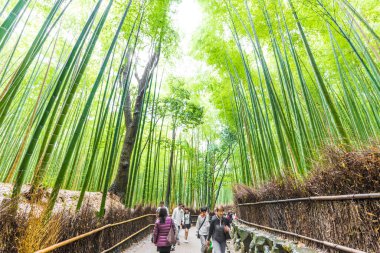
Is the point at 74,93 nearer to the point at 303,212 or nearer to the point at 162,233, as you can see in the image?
the point at 162,233

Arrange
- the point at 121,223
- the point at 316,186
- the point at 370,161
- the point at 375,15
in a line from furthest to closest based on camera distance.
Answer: the point at 121,223 < the point at 375,15 < the point at 316,186 < the point at 370,161

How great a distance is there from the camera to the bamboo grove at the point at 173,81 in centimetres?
259

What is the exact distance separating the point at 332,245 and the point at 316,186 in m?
0.56

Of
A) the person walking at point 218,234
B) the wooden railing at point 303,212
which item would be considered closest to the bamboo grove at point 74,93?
the person walking at point 218,234

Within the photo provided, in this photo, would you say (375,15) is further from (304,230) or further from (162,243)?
(162,243)

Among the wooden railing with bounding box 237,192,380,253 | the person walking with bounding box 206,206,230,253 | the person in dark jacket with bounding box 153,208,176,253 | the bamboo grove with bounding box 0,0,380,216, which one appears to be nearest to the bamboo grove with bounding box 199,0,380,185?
the bamboo grove with bounding box 0,0,380,216

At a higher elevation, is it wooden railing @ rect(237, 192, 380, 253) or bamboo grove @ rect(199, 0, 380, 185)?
bamboo grove @ rect(199, 0, 380, 185)

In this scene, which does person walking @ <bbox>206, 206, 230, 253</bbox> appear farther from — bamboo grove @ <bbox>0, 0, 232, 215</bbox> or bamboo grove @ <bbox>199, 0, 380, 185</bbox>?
bamboo grove @ <bbox>0, 0, 232, 215</bbox>

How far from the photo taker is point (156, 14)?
15.6 ft

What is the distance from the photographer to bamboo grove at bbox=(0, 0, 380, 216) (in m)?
2.59

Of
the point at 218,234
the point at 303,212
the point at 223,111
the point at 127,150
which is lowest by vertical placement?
the point at 218,234

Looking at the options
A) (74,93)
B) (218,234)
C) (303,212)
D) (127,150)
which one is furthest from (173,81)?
(303,212)

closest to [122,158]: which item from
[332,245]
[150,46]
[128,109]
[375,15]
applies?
[128,109]

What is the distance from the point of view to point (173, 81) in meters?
10.1
